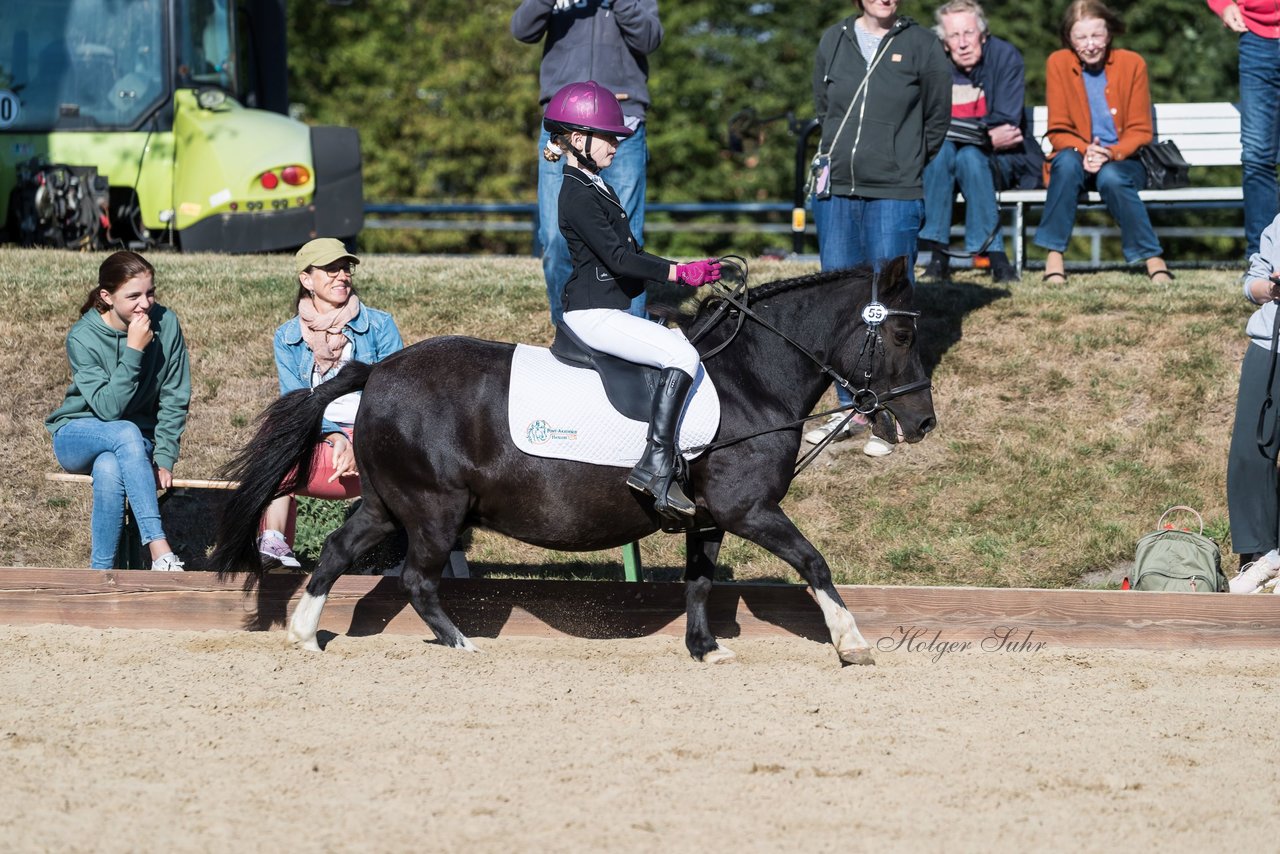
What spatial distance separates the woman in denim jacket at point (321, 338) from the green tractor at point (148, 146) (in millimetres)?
5809

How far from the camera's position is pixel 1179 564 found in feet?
24.4

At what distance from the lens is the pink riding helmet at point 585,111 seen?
623cm

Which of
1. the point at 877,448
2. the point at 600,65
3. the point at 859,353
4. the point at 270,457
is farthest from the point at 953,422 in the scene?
the point at 270,457

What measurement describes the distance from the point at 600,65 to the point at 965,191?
3464 millimetres

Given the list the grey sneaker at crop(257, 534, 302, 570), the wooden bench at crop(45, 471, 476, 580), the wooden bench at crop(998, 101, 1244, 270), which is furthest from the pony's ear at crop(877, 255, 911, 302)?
the wooden bench at crop(998, 101, 1244, 270)

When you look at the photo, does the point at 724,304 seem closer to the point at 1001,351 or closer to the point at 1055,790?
the point at 1055,790

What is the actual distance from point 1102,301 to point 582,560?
4.19 meters

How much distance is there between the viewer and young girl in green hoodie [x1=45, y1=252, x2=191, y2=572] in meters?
7.26

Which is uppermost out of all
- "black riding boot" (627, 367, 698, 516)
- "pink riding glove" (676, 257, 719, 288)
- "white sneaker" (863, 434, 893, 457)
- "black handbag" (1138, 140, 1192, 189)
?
"black handbag" (1138, 140, 1192, 189)

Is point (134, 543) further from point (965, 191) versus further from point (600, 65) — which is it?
point (965, 191)

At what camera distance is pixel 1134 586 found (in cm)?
761

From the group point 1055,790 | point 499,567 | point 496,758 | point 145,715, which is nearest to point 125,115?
point 499,567

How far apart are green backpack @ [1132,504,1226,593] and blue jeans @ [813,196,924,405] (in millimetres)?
2191

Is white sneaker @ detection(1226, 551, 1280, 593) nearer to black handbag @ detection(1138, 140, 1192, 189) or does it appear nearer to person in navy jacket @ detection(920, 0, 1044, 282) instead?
person in navy jacket @ detection(920, 0, 1044, 282)
